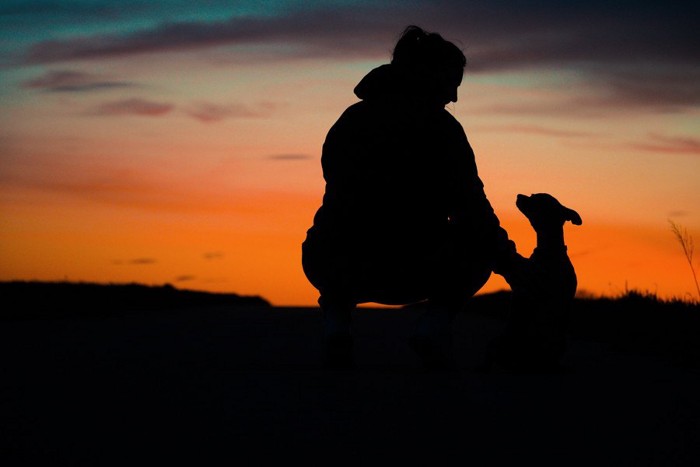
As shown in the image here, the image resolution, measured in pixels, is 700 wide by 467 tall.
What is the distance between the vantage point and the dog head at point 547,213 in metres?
6.51

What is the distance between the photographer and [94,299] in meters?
15.2

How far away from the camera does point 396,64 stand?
697 cm

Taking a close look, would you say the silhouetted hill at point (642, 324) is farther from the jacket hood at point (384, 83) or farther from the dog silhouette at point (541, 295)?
the jacket hood at point (384, 83)

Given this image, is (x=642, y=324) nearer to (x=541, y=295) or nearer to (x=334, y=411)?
(x=541, y=295)

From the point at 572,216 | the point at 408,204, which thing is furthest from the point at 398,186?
the point at 572,216

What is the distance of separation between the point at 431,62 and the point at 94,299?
9435 mm

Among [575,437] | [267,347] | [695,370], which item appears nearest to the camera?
[575,437]

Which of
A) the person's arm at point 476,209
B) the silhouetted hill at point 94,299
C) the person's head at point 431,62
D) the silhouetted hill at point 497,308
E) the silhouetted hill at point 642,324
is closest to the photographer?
the person's arm at point 476,209

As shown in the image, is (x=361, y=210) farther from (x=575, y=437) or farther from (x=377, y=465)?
(x=377, y=465)

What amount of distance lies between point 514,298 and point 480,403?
1519 mm

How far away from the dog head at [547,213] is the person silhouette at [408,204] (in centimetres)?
28

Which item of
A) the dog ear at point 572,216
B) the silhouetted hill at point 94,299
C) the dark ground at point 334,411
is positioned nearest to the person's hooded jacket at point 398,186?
the dog ear at point 572,216

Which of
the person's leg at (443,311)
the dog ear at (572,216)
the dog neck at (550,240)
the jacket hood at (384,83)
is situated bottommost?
the person's leg at (443,311)

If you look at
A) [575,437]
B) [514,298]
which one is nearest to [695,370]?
[514,298]
